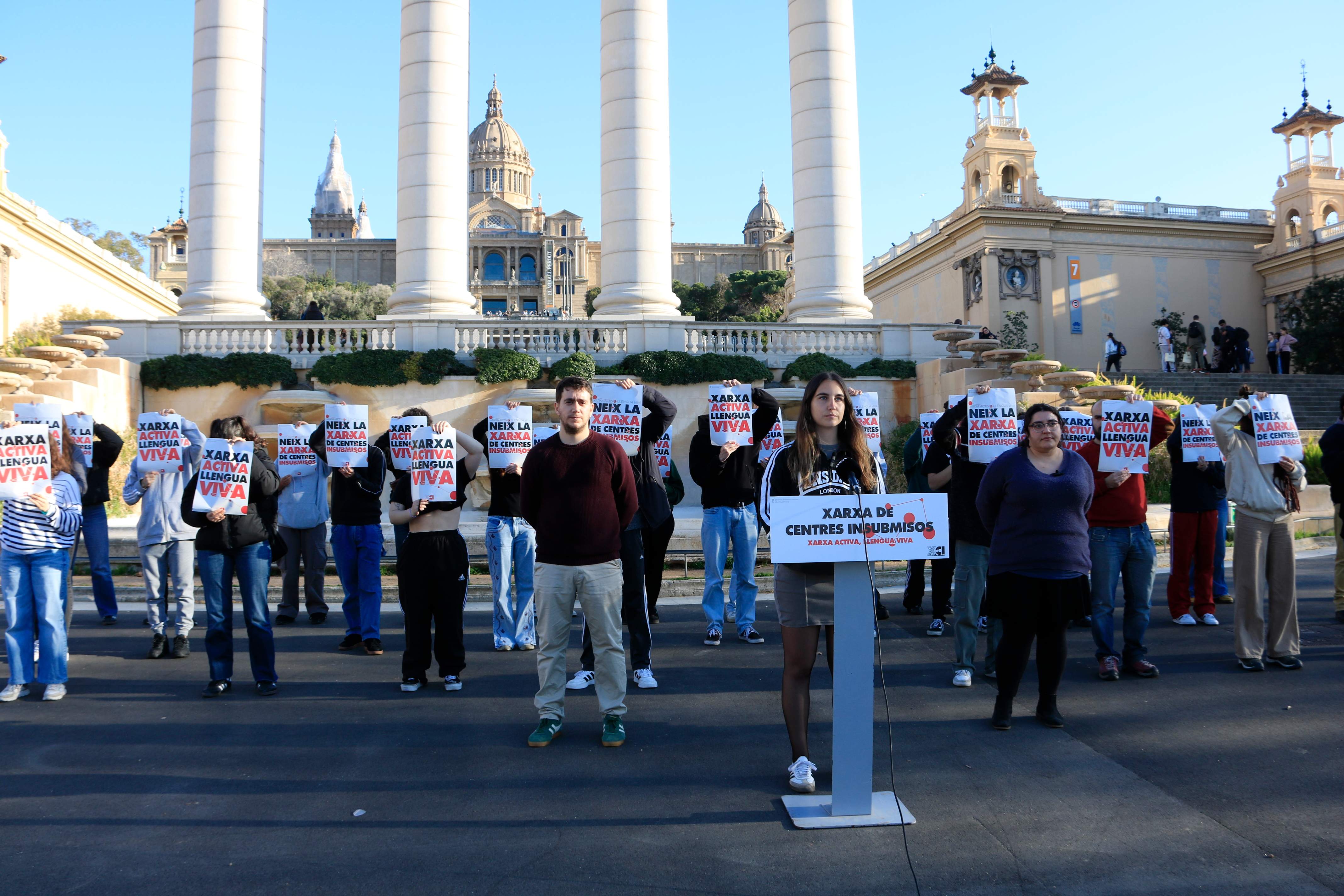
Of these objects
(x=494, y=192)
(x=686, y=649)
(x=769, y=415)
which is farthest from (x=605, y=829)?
(x=494, y=192)

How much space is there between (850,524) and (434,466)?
3863mm

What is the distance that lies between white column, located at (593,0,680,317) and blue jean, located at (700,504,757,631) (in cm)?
1384

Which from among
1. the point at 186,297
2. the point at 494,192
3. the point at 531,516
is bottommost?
the point at 531,516

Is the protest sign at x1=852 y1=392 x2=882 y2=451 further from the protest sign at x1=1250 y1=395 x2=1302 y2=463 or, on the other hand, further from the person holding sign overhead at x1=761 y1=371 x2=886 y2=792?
the person holding sign overhead at x1=761 y1=371 x2=886 y2=792

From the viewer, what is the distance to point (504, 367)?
69.4 ft

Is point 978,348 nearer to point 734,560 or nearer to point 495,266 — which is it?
point 734,560

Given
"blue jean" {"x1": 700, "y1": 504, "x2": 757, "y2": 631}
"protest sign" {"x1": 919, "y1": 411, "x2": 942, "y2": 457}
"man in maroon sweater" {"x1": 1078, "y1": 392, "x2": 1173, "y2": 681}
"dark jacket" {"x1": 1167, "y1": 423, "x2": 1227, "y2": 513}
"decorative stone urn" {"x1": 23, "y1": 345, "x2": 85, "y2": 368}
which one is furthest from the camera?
"decorative stone urn" {"x1": 23, "y1": 345, "x2": 85, "y2": 368}

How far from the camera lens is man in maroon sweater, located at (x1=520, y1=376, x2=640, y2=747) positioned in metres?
6.09

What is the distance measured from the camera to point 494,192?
14725 centimetres

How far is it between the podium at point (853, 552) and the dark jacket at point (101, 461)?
24.1 feet

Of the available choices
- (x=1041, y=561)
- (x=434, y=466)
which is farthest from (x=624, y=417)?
(x=1041, y=561)

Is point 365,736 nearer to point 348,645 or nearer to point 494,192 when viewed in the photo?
point 348,645

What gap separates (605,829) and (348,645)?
513cm

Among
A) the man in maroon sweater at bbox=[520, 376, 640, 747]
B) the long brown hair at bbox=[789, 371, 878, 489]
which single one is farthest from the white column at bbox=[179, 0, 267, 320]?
the long brown hair at bbox=[789, 371, 878, 489]
